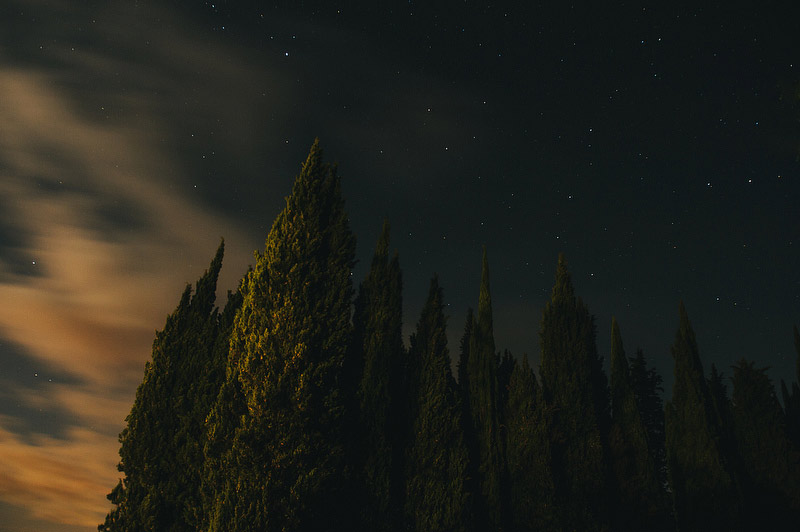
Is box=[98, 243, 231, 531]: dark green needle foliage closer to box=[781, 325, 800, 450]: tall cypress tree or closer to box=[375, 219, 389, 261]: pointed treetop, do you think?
box=[375, 219, 389, 261]: pointed treetop

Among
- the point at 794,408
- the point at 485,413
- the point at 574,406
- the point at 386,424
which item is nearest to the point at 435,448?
the point at 386,424

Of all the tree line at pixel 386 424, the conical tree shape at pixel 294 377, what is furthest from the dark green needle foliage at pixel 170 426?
the conical tree shape at pixel 294 377

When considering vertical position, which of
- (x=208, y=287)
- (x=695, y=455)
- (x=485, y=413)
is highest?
(x=208, y=287)

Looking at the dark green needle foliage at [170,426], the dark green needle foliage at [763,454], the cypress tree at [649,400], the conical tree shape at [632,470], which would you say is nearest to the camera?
the dark green needle foliage at [170,426]

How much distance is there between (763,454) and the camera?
66.0 ft

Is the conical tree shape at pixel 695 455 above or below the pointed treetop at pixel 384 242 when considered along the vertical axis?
below

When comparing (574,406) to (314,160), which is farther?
(574,406)

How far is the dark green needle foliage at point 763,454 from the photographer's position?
62.3ft

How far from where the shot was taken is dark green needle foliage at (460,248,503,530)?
17.2 meters

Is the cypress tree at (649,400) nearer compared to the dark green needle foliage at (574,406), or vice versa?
the dark green needle foliage at (574,406)

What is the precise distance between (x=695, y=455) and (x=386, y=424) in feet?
42.7

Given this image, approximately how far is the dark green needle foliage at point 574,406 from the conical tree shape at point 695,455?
2.77 metres

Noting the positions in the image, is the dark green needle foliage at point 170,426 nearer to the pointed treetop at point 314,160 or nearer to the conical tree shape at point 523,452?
the pointed treetop at point 314,160

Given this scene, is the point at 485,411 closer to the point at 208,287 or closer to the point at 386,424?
the point at 386,424
